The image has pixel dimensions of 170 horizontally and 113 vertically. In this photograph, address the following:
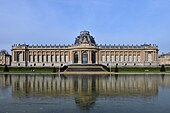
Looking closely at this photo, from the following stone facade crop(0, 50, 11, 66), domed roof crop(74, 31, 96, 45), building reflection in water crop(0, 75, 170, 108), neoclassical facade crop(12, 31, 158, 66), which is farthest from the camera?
stone facade crop(0, 50, 11, 66)

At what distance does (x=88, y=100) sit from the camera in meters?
14.7

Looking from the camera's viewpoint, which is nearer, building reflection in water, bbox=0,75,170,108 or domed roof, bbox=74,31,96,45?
building reflection in water, bbox=0,75,170,108

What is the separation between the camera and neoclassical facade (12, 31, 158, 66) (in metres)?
94.9

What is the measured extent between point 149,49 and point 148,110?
85.2m

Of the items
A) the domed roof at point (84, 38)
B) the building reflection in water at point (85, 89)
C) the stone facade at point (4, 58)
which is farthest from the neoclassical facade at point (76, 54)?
the building reflection in water at point (85, 89)

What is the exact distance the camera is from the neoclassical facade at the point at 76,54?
94938 millimetres

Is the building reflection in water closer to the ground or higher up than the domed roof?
closer to the ground

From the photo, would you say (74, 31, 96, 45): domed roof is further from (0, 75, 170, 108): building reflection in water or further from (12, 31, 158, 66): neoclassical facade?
(0, 75, 170, 108): building reflection in water

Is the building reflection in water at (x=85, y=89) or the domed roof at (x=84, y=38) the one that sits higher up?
the domed roof at (x=84, y=38)

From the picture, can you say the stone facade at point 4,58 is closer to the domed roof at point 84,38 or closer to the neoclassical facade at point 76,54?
the neoclassical facade at point 76,54

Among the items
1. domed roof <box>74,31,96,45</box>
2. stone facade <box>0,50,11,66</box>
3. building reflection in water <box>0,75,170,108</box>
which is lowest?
building reflection in water <box>0,75,170,108</box>

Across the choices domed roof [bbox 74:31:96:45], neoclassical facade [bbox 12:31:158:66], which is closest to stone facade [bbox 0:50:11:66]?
neoclassical facade [bbox 12:31:158:66]

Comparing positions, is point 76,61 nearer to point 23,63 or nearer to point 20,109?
point 23,63

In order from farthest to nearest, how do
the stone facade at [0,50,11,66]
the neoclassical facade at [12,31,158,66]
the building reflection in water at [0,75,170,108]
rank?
the stone facade at [0,50,11,66], the neoclassical facade at [12,31,158,66], the building reflection in water at [0,75,170,108]
